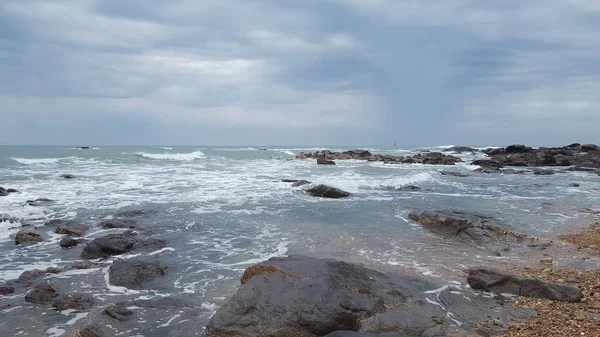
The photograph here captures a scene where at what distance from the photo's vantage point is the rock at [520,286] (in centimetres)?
626

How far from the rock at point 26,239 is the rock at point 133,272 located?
3406 mm

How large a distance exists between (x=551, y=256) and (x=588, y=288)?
2.55 metres

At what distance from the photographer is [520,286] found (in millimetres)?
6539

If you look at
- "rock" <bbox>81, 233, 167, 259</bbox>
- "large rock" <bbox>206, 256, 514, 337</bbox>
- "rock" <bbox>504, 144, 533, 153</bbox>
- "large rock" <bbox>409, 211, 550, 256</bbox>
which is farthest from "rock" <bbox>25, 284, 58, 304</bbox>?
"rock" <bbox>504, 144, 533, 153</bbox>

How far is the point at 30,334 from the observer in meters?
5.36

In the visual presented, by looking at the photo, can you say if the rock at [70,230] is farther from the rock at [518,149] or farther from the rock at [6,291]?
the rock at [518,149]

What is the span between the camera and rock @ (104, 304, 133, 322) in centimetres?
585

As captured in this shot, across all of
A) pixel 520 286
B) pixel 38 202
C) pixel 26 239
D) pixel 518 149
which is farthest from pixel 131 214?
pixel 518 149

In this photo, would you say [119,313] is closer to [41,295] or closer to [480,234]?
[41,295]

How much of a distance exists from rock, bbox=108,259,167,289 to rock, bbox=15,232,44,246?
341 cm

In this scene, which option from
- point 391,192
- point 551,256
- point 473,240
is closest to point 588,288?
point 551,256

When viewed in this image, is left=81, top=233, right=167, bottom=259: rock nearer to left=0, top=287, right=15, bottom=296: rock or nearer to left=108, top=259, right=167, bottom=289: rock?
left=108, top=259, right=167, bottom=289: rock

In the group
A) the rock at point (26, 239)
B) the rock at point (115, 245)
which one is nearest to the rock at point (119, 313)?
the rock at point (115, 245)

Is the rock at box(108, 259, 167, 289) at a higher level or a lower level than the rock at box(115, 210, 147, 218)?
lower
